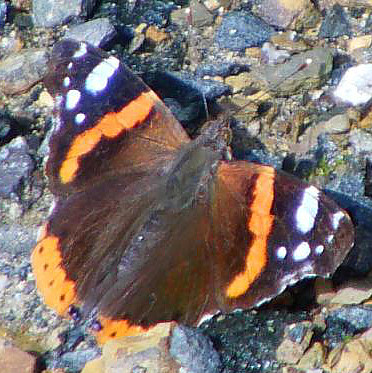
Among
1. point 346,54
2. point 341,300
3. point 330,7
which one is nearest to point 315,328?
point 341,300

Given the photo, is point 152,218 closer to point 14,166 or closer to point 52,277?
point 52,277

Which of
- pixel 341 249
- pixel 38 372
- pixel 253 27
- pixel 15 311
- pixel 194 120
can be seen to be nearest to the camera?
pixel 341 249

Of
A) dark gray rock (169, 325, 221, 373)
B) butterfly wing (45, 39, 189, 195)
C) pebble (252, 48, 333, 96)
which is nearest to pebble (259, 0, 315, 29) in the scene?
pebble (252, 48, 333, 96)

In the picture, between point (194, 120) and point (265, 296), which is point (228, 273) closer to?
point (265, 296)

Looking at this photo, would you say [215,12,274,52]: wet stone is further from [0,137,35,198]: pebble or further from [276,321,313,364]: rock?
[276,321,313,364]: rock

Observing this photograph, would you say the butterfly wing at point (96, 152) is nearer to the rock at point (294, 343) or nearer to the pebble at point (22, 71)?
the rock at point (294, 343)

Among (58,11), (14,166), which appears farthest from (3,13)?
(14,166)
